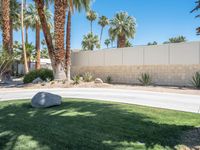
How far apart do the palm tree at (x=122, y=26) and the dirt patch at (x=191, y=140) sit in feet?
139

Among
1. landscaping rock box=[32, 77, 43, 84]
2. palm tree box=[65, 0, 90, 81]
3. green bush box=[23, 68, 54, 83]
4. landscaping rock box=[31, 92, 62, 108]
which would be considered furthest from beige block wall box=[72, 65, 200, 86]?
landscaping rock box=[31, 92, 62, 108]

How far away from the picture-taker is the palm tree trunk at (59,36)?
79.9 feet

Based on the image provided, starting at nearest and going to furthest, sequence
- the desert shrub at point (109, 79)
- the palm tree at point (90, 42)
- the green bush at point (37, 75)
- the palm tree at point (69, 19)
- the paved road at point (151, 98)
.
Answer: the paved road at point (151, 98), the green bush at point (37, 75), the desert shrub at point (109, 79), the palm tree at point (69, 19), the palm tree at point (90, 42)

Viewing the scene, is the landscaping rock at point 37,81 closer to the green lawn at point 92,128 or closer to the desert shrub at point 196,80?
the desert shrub at point 196,80

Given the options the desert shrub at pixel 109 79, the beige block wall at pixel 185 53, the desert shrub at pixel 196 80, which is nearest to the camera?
the desert shrub at pixel 196 80

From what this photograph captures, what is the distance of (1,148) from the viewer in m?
6.38

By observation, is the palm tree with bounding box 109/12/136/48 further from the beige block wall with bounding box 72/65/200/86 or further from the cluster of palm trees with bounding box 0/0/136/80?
the beige block wall with bounding box 72/65/200/86

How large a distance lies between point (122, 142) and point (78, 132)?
49.7 inches

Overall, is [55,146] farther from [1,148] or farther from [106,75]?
[106,75]

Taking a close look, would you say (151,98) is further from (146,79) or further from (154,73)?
(154,73)

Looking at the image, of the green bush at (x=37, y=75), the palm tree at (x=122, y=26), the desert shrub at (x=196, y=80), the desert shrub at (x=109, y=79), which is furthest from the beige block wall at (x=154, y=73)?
the palm tree at (x=122, y=26)

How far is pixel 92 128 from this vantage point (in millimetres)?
7836

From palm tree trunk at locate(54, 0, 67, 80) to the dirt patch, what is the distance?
58.0 ft

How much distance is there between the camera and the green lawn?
21.8 feet
